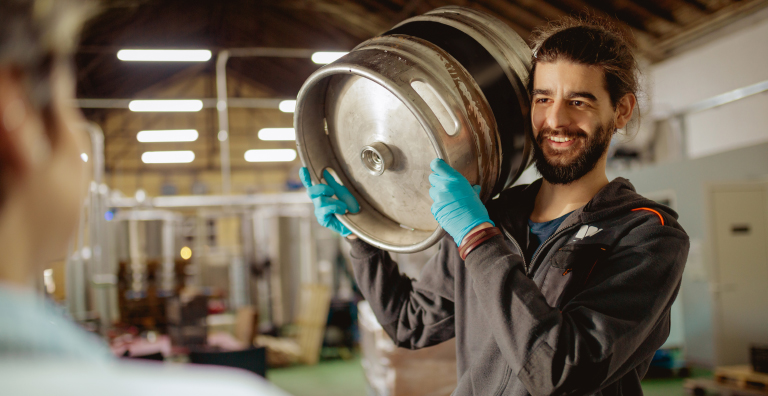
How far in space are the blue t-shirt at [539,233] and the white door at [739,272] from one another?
503 cm

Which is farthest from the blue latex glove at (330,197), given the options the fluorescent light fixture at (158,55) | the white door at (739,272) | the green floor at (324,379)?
the white door at (739,272)

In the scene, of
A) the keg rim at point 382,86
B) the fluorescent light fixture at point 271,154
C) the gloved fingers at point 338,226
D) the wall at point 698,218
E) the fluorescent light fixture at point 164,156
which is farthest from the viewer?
the fluorescent light fixture at point 164,156

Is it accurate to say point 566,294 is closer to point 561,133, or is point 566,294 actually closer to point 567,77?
point 561,133

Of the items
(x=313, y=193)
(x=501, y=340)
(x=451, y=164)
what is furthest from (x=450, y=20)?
(x=501, y=340)

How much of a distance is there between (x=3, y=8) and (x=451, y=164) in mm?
765

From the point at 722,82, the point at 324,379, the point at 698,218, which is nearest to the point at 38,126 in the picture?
the point at 324,379

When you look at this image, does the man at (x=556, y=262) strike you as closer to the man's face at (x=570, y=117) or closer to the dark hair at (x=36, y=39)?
the man's face at (x=570, y=117)

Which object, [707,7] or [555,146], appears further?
[707,7]

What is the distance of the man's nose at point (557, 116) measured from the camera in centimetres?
118

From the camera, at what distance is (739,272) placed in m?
5.50

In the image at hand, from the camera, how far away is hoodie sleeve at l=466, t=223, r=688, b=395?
979mm

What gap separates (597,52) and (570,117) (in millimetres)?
161

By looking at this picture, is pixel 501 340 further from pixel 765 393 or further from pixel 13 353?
pixel 765 393

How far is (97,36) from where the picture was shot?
12000 millimetres
